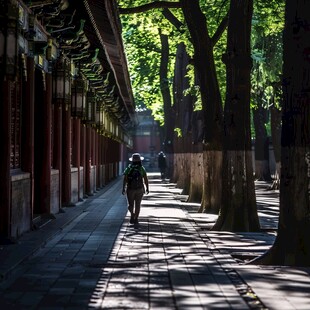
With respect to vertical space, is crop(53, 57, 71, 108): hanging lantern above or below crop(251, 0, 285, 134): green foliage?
below

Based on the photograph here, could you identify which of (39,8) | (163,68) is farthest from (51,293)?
(163,68)

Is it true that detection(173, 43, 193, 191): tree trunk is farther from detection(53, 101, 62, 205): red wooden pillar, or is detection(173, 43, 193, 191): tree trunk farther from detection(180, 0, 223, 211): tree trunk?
detection(53, 101, 62, 205): red wooden pillar

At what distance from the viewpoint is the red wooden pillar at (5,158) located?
52.6ft

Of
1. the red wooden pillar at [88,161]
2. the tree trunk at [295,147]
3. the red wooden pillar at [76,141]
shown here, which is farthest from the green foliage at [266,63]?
the tree trunk at [295,147]

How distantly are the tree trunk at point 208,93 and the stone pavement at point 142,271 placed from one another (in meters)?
4.67

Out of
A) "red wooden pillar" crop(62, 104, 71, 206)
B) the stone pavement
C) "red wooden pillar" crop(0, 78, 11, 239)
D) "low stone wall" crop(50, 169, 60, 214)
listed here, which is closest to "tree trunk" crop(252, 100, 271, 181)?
"red wooden pillar" crop(62, 104, 71, 206)

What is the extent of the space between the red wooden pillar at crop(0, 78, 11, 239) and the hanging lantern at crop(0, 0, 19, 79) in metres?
1.99

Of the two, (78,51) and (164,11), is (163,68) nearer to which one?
(164,11)

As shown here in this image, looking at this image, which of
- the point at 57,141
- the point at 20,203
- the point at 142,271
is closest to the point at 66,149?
the point at 57,141

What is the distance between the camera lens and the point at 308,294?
35.4ft

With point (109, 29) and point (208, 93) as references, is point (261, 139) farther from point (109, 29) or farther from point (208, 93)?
point (109, 29)

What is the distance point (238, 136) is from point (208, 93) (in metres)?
5.26

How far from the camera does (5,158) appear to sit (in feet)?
52.7

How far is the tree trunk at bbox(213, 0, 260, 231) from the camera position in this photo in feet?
68.4
